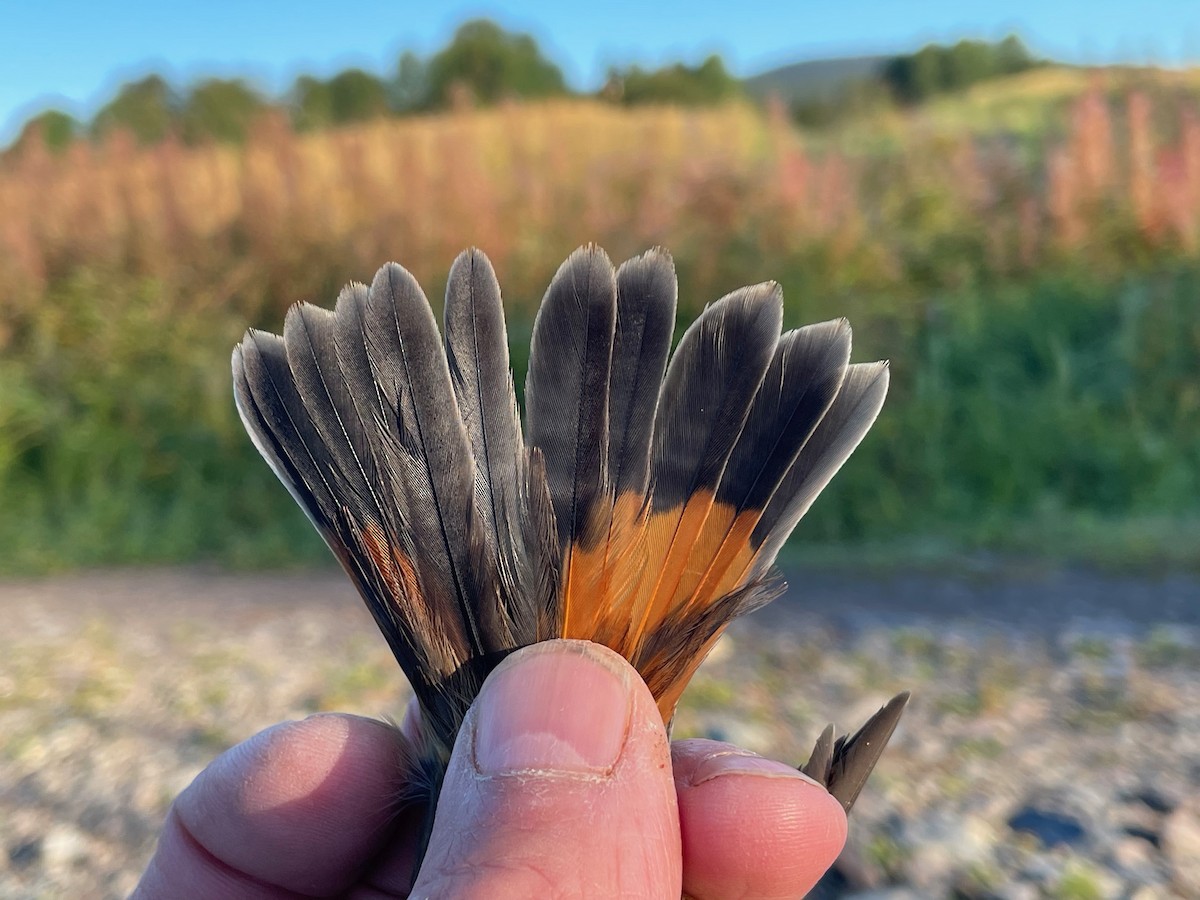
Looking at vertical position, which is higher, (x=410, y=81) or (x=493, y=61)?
(x=493, y=61)

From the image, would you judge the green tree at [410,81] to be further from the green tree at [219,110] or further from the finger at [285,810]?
the finger at [285,810]

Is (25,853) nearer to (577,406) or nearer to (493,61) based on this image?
(577,406)

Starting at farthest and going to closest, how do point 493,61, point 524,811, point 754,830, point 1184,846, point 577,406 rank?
point 493,61, point 1184,846, point 754,830, point 577,406, point 524,811

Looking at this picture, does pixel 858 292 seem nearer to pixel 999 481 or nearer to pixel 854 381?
pixel 999 481

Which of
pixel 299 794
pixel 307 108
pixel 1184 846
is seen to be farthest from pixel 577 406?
pixel 307 108

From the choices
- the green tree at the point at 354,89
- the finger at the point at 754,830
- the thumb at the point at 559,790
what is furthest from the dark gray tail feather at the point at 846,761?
the green tree at the point at 354,89

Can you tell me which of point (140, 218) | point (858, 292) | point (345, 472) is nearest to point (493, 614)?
point (345, 472)

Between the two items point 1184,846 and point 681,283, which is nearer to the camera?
point 1184,846
